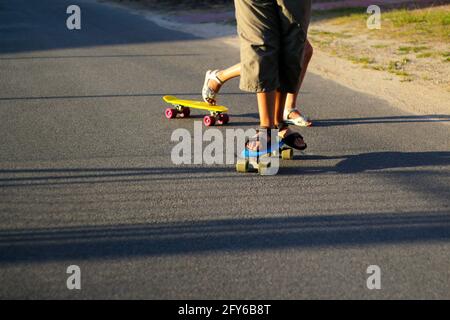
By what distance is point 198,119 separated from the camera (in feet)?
24.6

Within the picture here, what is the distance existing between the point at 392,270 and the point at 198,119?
13.1 ft

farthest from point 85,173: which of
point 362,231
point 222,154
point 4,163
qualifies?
point 362,231

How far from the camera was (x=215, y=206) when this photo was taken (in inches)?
189

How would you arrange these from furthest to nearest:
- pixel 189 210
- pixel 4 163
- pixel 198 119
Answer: pixel 198 119
pixel 4 163
pixel 189 210

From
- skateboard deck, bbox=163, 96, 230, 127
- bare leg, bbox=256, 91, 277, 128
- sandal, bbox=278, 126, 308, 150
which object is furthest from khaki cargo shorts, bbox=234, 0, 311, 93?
skateboard deck, bbox=163, 96, 230, 127

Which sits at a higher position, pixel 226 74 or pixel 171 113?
pixel 226 74

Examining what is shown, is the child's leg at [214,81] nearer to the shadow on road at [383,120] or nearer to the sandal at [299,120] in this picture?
the sandal at [299,120]

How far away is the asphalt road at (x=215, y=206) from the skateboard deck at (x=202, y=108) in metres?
0.15

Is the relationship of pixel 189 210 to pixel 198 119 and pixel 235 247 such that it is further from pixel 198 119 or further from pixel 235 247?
pixel 198 119

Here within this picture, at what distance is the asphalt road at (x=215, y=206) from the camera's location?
3734mm

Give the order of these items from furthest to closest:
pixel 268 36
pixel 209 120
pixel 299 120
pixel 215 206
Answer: pixel 209 120 → pixel 299 120 → pixel 268 36 → pixel 215 206

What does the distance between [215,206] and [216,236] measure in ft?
1.76

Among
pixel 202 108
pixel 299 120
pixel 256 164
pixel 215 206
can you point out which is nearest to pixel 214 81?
pixel 202 108

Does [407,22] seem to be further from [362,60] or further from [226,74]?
[226,74]
